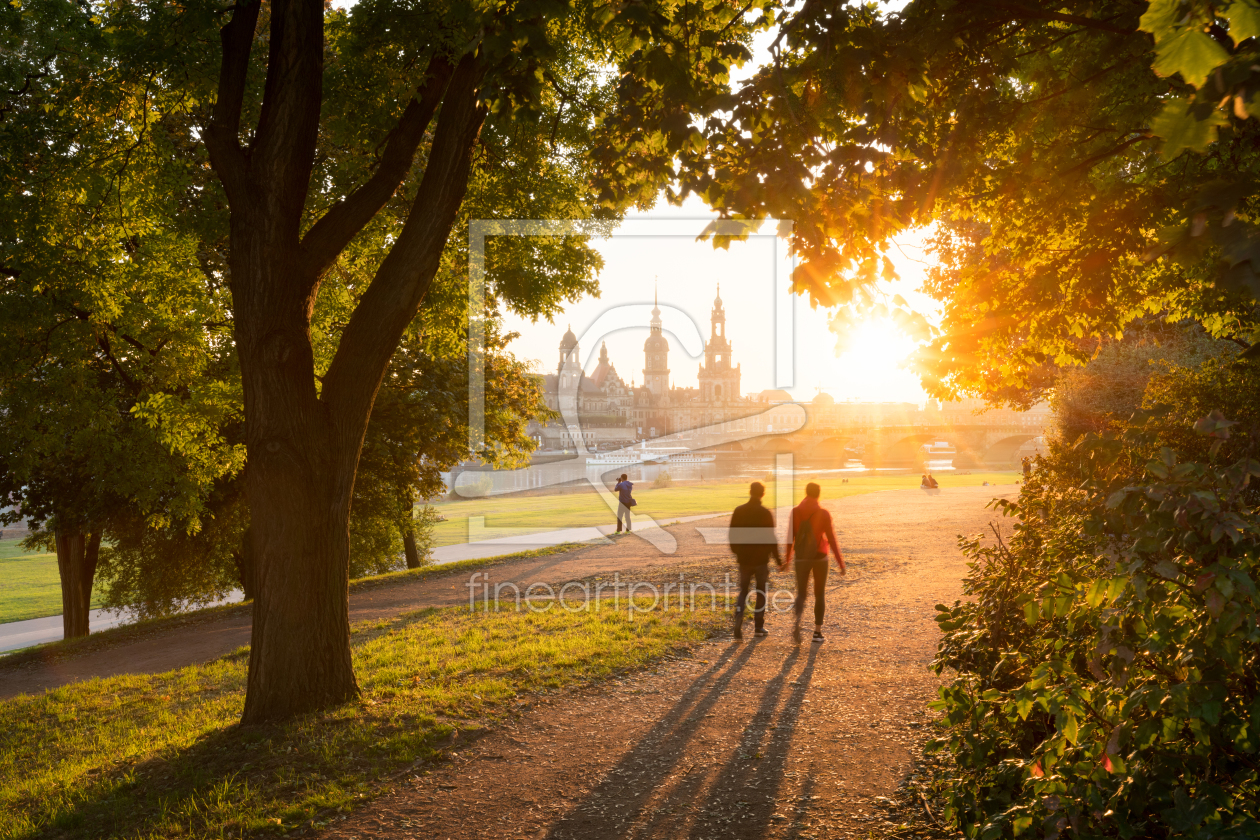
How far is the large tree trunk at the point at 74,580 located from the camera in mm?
17406

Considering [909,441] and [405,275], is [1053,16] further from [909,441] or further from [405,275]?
[909,441]

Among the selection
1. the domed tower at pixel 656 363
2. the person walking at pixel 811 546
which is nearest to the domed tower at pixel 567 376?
the domed tower at pixel 656 363

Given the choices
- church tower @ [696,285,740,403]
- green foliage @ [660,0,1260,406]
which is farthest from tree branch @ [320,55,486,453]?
church tower @ [696,285,740,403]

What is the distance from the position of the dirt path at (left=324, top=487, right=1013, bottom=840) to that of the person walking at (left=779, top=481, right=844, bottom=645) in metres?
0.53

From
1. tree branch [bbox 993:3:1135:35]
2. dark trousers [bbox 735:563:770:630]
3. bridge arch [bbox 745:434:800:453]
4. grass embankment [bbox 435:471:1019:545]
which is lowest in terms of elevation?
grass embankment [bbox 435:471:1019:545]

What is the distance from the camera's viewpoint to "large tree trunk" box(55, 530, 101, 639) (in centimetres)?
1741

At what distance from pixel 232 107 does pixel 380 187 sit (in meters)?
1.43

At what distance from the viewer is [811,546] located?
31.1 feet

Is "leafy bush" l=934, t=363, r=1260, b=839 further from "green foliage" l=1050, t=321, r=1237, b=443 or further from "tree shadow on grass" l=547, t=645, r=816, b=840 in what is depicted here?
"green foliage" l=1050, t=321, r=1237, b=443

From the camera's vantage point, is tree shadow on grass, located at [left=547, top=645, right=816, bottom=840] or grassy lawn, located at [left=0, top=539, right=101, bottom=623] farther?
grassy lawn, located at [left=0, top=539, right=101, bottom=623]

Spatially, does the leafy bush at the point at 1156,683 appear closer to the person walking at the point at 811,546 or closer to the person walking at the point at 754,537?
the person walking at the point at 754,537

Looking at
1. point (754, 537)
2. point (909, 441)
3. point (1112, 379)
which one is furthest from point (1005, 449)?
point (754, 537)

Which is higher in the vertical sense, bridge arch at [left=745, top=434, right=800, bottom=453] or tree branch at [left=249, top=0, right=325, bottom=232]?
tree branch at [left=249, top=0, right=325, bottom=232]

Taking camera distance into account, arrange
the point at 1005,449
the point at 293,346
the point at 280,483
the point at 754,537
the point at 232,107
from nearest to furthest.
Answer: the point at 280,483 → the point at 293,346 → the point at 232,107 → the point at 754,537 → the point at 1005,449
